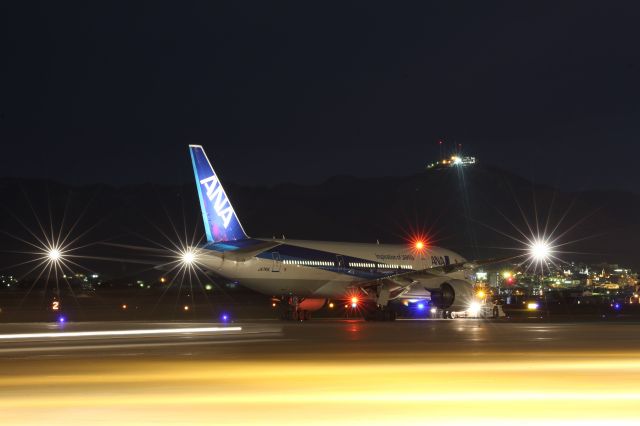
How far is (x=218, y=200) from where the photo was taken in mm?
51906

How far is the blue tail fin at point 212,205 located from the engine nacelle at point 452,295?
473 inches

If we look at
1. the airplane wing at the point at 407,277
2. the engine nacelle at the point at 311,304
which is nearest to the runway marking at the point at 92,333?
the engine nacelle at the point at 311,304

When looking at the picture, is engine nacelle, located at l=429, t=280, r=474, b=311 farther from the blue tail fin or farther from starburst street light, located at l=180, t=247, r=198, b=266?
starburst street light, located at l=180, t=247, r=198, b=266

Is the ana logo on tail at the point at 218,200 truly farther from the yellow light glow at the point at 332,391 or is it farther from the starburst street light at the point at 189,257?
the yellow light glow at the point at 332,391

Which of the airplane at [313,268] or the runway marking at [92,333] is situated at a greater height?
the airplane at [313,268]

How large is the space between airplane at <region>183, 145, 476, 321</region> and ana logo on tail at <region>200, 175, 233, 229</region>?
3 centimetres

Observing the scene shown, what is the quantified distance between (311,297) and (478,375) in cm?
3572

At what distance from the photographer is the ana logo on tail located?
170 feet

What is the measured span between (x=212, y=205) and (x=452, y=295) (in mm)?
14444

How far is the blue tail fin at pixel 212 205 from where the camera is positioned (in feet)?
170

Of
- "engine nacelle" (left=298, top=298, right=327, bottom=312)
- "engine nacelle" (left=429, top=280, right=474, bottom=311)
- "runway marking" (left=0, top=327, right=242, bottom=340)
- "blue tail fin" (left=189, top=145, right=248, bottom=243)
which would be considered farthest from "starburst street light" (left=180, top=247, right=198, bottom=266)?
"engine nacelle" (left=429, top=280, right=474, bottom=311)

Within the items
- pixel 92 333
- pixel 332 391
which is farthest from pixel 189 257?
pixel 332 391

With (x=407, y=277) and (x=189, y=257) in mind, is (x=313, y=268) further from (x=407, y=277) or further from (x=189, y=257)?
(x=189, y=257)

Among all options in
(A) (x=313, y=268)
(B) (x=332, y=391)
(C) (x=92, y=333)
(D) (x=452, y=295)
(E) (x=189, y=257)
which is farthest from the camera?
(D) (x=452, y=295)
